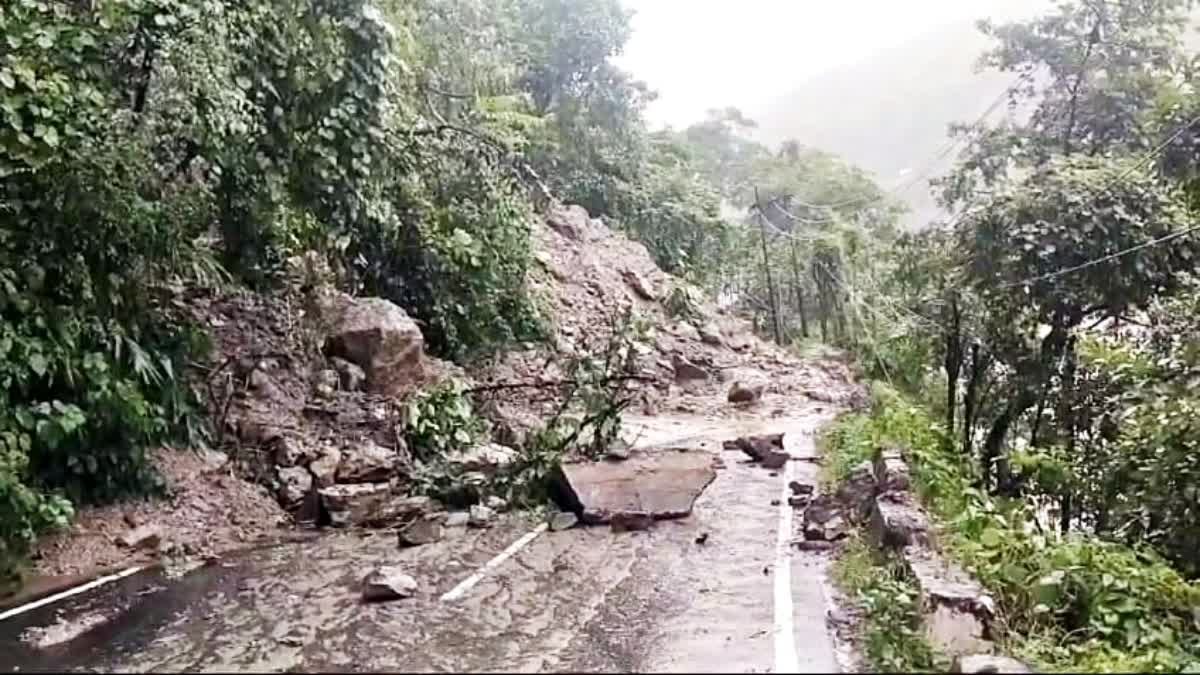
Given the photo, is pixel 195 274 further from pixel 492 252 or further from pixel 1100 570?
pixel 1100 570

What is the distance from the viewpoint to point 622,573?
836cm

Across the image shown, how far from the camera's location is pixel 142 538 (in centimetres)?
923

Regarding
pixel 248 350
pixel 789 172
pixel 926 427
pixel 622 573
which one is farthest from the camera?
pixel 789 172

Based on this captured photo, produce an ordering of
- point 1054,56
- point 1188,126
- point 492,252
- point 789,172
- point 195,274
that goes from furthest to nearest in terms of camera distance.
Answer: point 789,172 → point 1054,56 → point 492,252 → point 195,274 → point 1188,126

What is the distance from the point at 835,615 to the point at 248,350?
8.07 m

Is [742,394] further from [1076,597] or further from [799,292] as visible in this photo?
[1076,597]

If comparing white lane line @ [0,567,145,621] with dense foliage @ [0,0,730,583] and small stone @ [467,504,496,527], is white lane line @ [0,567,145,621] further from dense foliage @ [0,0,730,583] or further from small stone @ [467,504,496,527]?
small stone @ [467,504,496,527]

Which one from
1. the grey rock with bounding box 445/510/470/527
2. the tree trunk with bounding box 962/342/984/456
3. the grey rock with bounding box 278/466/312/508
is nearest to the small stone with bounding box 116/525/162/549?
the grey rock with bounding box 278/466/312/508

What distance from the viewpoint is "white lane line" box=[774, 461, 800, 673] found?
5.31m

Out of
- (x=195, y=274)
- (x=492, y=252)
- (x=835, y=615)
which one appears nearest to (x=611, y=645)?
(x=835, y=615)

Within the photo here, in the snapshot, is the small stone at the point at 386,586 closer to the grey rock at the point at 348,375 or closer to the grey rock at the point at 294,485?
the grey rock at the point at 294,485

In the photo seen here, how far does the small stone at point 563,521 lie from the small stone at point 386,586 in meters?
2.50

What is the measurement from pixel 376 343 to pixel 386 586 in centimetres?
653

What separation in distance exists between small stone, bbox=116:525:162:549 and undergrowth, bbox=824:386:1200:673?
222 inches
